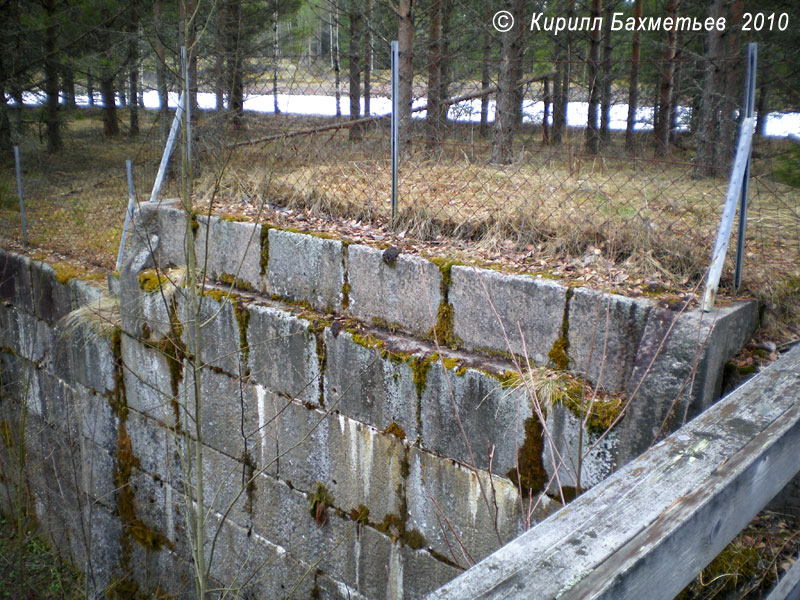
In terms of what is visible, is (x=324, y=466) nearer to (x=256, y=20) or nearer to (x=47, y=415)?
(x=47, y=415)

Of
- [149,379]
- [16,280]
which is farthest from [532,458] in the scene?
[16,280]

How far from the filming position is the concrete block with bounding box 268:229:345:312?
4.23 meters

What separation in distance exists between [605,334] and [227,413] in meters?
2.79

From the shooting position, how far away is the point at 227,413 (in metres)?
4.69

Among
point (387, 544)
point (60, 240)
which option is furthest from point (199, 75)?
point (387, 544)

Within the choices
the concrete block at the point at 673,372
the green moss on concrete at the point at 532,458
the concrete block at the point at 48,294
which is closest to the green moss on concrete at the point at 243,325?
the green moss on concrete at the point at 532,458

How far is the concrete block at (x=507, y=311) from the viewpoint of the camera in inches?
131

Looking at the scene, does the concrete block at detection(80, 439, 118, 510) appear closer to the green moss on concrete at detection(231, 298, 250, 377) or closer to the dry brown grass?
the green moss on concrete at detection(231, 298, 250, 377)

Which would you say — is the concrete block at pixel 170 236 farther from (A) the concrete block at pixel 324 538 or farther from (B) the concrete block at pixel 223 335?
(A) the concrete block at pixel 324 538

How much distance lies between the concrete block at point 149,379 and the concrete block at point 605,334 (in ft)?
10.1

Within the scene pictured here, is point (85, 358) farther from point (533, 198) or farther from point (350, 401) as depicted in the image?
point (533, 198)

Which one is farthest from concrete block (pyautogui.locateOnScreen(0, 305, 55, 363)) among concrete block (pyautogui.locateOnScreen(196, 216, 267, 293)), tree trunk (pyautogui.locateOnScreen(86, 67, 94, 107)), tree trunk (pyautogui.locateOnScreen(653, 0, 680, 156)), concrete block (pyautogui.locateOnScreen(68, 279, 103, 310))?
tree trunk (pyautogui.locateOnScreen(86, 67, 94, 107))

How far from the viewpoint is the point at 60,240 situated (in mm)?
8164

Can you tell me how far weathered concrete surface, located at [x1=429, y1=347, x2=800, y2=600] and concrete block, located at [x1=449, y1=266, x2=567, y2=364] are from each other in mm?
1444
